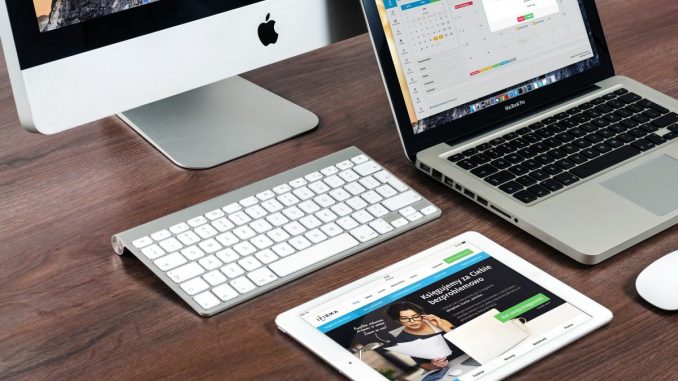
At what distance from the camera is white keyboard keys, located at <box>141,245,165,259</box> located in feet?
3.17

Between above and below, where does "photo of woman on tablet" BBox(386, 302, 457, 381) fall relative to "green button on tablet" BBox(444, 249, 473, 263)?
below

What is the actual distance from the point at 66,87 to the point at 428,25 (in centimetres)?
43

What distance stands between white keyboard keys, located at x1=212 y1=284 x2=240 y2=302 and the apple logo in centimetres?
38

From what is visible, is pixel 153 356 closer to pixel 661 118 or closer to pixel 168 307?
pixel 168 307

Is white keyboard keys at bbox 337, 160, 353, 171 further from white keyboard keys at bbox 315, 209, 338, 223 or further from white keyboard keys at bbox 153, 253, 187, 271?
white keyboard keys at bbox 153, 253, 187, 271

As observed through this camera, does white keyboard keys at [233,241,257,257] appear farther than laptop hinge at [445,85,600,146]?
No

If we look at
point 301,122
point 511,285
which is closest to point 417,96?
point 301,122

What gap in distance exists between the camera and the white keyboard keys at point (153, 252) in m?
0.97

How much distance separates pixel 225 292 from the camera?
922mm

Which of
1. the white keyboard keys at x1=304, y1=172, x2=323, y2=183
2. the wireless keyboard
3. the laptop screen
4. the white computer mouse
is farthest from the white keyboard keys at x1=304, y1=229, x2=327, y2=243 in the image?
the white computer mouse

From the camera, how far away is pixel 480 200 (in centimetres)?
106

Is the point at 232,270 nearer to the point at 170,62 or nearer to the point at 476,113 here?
the point at 170,62

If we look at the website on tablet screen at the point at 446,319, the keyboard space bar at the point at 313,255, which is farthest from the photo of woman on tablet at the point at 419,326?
the keyboard space bar at the point at 313,255

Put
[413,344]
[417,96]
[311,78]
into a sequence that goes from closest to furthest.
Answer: [413,344], [417,96], [311,78]
